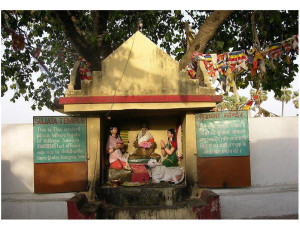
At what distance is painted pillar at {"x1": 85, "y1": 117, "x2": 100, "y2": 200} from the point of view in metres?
6.59

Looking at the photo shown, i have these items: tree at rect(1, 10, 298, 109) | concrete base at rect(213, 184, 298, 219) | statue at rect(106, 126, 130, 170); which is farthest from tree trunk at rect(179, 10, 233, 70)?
concrete base at rect(213, 184, 298, 219)

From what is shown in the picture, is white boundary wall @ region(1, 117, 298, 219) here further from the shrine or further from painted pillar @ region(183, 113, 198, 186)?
the shrine

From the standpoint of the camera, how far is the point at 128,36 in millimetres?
10078

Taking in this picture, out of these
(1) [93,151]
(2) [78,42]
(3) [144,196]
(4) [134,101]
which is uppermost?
(2) [78,42]

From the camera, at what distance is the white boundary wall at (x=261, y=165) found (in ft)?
22.2

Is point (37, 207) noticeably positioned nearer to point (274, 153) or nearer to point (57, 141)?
point (57, 141)

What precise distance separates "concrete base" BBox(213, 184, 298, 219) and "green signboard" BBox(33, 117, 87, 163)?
3145 mm

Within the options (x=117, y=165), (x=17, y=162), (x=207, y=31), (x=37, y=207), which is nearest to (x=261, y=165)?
(x=117, y=165)

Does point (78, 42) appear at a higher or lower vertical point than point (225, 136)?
higher

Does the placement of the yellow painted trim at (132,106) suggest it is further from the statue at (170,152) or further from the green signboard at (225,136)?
the statue at (170,152)

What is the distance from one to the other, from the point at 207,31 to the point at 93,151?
428 cm

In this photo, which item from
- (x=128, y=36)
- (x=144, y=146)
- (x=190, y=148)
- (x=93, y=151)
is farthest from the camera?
(x=128, y=36)

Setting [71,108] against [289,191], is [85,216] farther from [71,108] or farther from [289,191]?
[289,191]

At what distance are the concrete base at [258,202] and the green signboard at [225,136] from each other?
0.86 m
